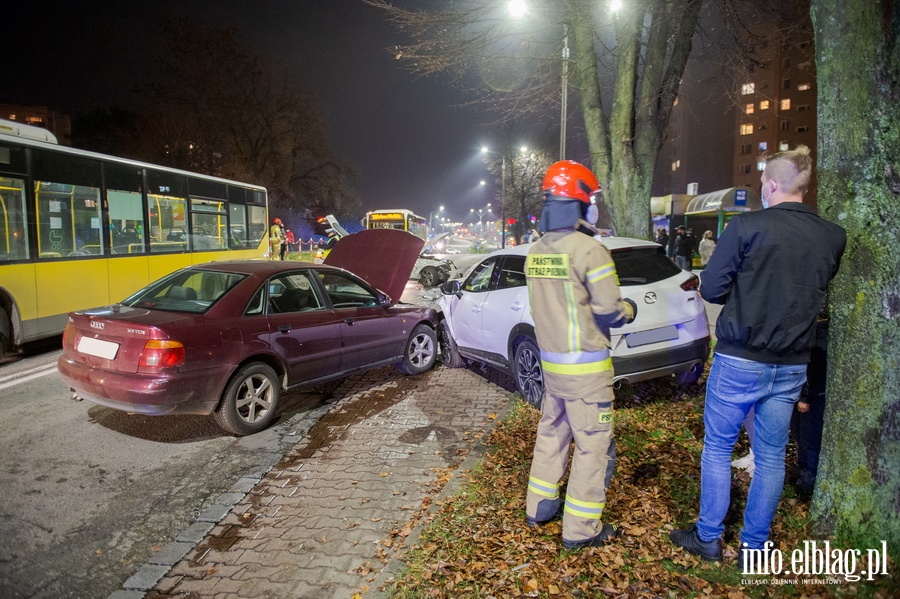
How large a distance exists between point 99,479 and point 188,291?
Result: 1.92m

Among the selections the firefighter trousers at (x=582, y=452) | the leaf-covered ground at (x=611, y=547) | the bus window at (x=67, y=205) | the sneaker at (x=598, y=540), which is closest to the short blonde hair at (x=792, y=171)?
the firefighter trousers at (x=582, y=452)

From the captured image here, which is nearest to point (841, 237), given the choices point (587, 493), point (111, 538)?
point (587, 493)

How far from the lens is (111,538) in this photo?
142 inches

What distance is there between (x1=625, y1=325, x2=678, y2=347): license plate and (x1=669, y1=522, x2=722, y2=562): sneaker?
2214mm

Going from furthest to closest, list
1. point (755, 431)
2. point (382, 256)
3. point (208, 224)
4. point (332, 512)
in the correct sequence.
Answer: point (208, 224) → point (382, 256) → point (332, 512) → point (755, 431)

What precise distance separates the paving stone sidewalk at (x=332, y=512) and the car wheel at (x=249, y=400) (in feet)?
1.78

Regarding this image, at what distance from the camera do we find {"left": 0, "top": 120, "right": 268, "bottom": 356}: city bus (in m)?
8.22

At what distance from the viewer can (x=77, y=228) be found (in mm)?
9359

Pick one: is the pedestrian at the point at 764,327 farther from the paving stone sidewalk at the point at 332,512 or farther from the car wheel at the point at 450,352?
the car wheel at the point at 450,352

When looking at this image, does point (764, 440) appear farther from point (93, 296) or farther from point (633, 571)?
point (93, 296)

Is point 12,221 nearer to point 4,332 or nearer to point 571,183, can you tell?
point 4,332

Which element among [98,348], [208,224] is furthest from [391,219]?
[98,348]


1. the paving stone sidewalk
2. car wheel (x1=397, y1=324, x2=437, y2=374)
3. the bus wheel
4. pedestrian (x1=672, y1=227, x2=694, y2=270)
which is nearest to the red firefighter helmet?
the paving stone sidewalk

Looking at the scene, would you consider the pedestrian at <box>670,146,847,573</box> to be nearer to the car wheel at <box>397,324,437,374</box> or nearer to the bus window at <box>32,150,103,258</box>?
the car wheel at <box>397,324,437,374</box>
